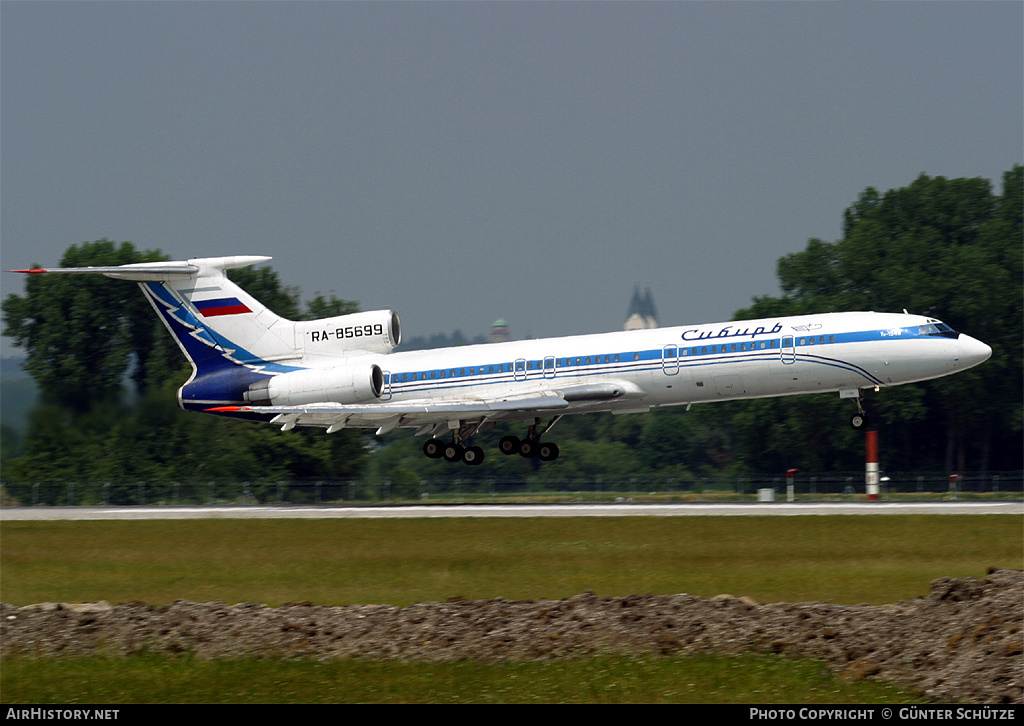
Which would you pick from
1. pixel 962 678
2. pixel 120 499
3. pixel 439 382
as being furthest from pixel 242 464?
pixel 962 678

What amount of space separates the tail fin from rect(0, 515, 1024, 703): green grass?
763cm

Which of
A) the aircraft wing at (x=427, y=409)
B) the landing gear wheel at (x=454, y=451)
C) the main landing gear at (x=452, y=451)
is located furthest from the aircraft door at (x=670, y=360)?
the landing gear wheel at (x=454, y=451)

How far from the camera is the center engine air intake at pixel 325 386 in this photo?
1639 inches

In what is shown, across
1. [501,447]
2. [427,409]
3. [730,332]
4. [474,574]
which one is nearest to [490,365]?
[427,409]

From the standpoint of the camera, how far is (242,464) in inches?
2387

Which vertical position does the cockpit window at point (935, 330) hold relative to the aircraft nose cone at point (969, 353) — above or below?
above

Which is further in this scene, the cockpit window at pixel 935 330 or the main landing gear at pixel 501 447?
the main landing gear at pixel 501 447

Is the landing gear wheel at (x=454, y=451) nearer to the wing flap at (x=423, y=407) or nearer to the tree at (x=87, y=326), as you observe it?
the wing flap at (x=423, y=407)

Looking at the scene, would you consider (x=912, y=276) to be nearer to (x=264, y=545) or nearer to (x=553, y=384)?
(x=553, y=384)

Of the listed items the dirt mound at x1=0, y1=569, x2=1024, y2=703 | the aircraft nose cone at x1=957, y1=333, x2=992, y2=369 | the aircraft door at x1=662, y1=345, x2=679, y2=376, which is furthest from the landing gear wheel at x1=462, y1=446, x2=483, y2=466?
the dirt mound at x1=0, y1=569, x2=1024, y2=703

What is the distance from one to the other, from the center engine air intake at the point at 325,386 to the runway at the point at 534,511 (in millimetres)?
3948

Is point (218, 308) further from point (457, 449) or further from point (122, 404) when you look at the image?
point (457, 449)

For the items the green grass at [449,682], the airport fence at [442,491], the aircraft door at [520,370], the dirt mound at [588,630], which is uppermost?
the aircraft door at [520,370]
